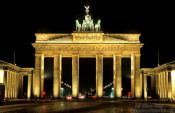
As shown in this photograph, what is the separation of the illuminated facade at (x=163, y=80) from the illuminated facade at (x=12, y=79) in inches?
1136

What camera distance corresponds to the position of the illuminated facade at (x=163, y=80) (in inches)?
3017

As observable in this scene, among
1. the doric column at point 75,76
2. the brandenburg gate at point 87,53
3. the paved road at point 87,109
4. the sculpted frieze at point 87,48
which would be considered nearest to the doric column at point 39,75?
the brandenburg gate at point 87,53

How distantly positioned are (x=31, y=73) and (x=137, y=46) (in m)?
26.3

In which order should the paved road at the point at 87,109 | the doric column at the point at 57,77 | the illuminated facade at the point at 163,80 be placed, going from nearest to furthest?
the paved road at the point at 87,109 → the illuminated facade at the point at 163,80 → the doric column at the point at 57,77

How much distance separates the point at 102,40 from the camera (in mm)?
86062

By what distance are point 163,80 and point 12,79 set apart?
111 feet

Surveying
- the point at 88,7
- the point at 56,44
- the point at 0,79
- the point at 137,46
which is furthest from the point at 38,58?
the point at 137,46

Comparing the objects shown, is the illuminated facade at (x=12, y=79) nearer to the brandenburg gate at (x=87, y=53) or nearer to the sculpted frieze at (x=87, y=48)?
the brandenburg gate at (x=87, y=53)

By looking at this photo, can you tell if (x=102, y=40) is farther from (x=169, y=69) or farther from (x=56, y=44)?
(x=169, y=69)

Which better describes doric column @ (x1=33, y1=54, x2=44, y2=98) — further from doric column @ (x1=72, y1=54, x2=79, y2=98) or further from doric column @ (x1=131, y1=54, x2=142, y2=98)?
doric column @ (x1=131, y1=54, x2=142, y2=98)

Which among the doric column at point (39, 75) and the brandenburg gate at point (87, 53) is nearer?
the doric column at point (39, 75)

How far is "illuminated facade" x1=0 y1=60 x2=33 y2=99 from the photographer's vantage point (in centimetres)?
7756

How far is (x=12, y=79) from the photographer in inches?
3344

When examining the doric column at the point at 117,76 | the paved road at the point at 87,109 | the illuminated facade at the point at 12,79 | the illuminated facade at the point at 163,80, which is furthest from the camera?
the doric column at the point at 117,76
